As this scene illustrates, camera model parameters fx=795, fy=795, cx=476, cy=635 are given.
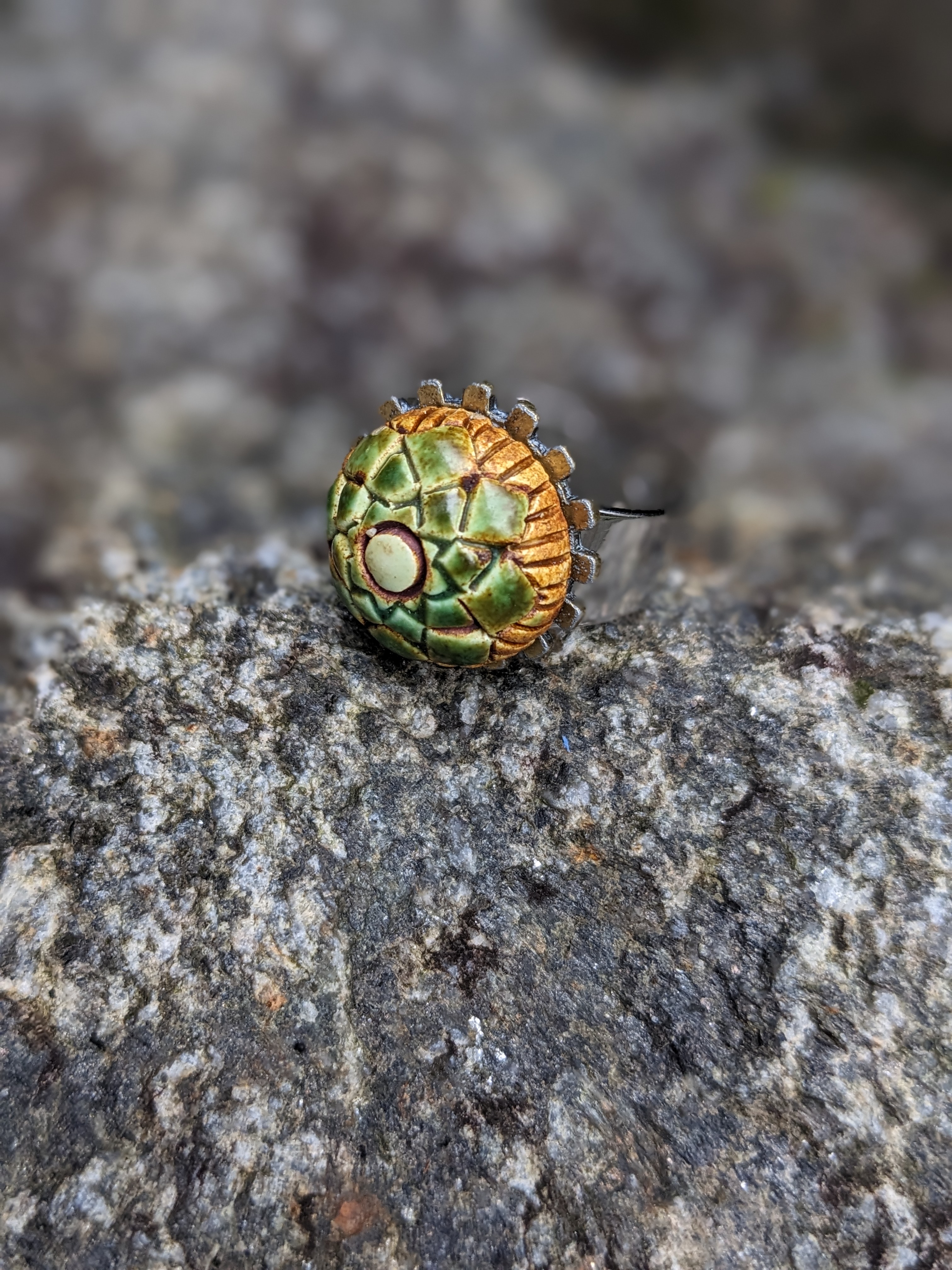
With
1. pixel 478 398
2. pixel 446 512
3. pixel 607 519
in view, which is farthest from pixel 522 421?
pixel 607 519

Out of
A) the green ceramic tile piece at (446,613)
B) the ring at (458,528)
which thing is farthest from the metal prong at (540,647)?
the green ceramic tile piece at (446,613)

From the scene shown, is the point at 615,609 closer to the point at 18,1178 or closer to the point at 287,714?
the point at 287,714

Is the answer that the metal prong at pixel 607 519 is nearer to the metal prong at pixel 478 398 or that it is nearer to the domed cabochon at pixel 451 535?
the domed cabochon at pixel 451 535

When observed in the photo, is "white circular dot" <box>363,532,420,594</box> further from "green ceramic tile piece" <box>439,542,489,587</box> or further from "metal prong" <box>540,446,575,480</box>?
"metal prong" <box>540,446,575,480</box>

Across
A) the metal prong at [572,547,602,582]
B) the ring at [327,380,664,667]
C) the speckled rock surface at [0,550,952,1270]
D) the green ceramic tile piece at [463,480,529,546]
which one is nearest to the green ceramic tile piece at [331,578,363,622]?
the ring at [327,380,664,667]

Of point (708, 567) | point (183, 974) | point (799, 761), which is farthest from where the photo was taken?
point (708, 567)

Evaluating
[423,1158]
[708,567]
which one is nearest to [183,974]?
[423,1158]
